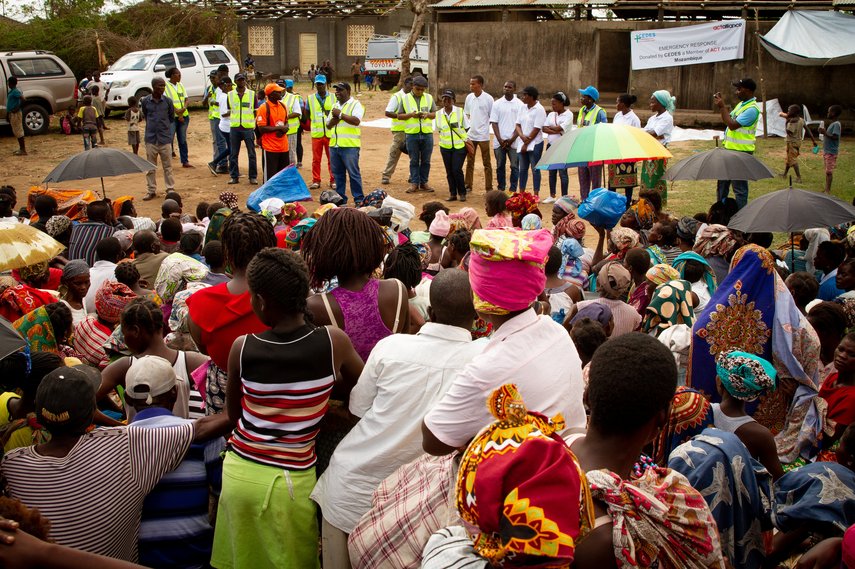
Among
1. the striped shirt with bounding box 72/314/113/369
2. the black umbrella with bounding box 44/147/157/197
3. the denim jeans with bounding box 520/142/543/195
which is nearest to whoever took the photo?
the striped shirt with bounding box 72/314/113/369

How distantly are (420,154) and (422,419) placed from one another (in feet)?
35.0

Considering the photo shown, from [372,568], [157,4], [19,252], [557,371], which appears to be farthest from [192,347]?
[157,4]

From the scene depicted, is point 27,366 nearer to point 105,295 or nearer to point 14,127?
point 105,295

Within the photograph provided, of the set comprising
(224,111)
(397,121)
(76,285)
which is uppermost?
(224,111)

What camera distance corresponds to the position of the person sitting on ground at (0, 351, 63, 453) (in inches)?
140

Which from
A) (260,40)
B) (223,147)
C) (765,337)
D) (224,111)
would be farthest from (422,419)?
(260,40)

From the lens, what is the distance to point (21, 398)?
3750 millimetres

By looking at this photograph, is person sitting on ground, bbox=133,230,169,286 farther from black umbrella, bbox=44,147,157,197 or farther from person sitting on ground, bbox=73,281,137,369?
black umbrella, bbox=44,147,157,197

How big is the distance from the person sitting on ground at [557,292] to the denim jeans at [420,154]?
767 cm

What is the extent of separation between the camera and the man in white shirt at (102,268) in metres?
5.87

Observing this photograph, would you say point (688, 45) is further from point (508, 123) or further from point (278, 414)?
point (278, 414)

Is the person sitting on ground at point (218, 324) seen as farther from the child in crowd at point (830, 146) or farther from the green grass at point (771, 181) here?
the child in crowd at point (830, 146)

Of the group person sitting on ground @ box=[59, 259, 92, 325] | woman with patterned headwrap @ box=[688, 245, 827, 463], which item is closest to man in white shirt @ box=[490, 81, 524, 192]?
person sitting on ground @ box=[59, 259, 92, 325]

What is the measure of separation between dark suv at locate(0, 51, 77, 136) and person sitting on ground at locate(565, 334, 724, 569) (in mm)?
19650
